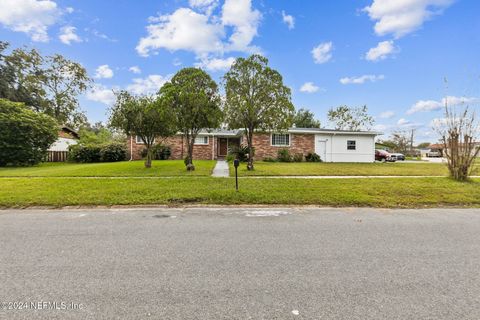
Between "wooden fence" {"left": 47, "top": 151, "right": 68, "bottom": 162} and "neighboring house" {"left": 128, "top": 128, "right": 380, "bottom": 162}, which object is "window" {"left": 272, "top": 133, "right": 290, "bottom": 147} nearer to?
"neighboring house" {"left": 128, "top": 128, "right": 380, "bottom": 162}

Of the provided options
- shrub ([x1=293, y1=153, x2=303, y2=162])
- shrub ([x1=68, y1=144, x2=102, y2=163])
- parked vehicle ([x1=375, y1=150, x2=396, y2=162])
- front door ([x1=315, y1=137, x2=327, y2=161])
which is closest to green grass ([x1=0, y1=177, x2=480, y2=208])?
shrub ([x1=293, y1=153, x2=303, y2=162])

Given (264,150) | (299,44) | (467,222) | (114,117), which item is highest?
(299,44)

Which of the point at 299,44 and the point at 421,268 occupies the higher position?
the point at 299,44

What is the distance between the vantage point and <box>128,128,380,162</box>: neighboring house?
21141 mm

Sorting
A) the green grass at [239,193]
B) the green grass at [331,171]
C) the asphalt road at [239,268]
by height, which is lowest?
the asphalt road at [239,268]

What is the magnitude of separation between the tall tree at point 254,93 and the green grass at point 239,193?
4.84 meters

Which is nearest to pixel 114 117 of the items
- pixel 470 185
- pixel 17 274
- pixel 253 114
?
pixel 253 114

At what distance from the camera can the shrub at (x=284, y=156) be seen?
20578 mm

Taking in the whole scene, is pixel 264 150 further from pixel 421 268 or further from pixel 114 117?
pixel 421 268

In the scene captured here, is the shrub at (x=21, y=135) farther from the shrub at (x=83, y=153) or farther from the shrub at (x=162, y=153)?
the shrub at (x=162, y=153)

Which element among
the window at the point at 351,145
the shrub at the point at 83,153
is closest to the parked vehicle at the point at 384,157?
the window at the point at 351,145

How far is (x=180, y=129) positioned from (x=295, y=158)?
39.1 feet

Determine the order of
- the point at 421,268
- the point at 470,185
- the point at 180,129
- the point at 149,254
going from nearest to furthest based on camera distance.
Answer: the point at 421,268, the point at 149,254, the point at 470,185, the point at 180,129

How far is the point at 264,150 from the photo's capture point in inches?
829
